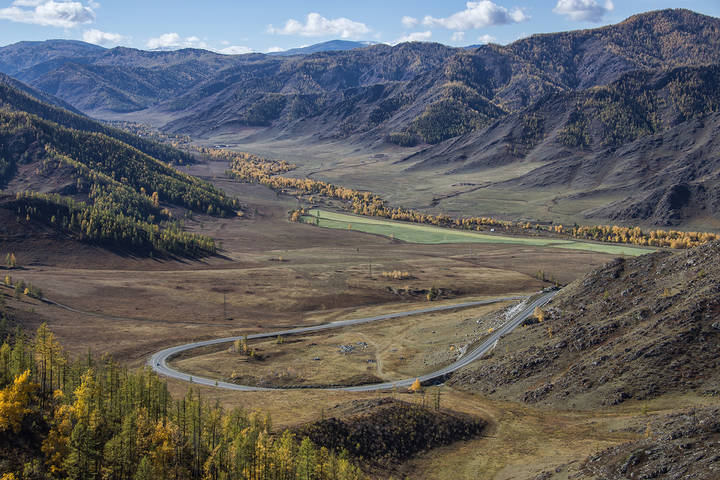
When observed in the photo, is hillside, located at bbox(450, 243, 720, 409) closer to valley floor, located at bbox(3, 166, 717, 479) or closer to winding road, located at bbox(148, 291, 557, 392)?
valley floor, located at bbox(3, 166, 717, 479)

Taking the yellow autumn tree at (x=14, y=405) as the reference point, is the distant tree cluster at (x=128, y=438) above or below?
below

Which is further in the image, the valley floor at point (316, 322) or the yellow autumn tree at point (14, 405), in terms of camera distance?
the valley floor at point (316, 322)

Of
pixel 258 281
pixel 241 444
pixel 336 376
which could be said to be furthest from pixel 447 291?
pixel 241 444

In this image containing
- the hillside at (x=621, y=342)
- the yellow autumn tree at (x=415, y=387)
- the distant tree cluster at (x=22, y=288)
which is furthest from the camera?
the distant tree cluster at (x=22, y=288)

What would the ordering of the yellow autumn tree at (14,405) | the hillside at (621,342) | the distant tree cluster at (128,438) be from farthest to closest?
the hillside at (621,342), the yellow autumn tree at (14,405), the distant tree cluster at (128,438)

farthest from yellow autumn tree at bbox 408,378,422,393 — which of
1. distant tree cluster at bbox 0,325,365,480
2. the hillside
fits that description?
distant tree cluster at bbox 0,325,365,480

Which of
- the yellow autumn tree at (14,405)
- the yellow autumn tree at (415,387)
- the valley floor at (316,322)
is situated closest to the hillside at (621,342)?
the valley floor at (316,322)

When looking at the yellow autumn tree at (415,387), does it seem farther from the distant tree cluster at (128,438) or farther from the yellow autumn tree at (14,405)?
the yellow autumn tree at (14,405)
